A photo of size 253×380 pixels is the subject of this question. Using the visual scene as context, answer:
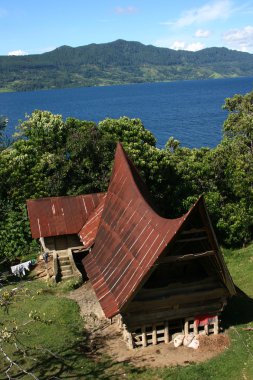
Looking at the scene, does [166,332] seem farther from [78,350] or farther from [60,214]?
[60,214]

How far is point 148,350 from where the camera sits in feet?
61.4

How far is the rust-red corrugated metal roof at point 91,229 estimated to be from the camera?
25675 millimetres

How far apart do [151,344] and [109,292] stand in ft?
10.8

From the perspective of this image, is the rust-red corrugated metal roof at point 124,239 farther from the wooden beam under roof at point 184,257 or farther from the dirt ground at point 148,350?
the dirt ground at point 148,350

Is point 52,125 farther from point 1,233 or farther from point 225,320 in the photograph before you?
point 225,320

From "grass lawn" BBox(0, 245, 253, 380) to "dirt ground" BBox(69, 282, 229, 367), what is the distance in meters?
0.40

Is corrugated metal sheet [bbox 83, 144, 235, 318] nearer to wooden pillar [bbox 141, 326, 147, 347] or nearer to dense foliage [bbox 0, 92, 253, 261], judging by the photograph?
wooden pillar [bbox 141, 326, 147, 347]

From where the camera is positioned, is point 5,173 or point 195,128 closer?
point 5,173

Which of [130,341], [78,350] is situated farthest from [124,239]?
[78,350]

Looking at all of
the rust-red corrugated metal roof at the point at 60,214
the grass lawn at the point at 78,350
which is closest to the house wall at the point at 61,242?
the rust-red corrugated metal roof at the point at 60,214

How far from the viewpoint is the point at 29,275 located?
3028cm

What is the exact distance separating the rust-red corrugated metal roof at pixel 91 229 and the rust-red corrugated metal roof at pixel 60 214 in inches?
16.6

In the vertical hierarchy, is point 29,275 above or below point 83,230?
below

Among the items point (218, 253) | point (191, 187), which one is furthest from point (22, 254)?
point (218, 253)
